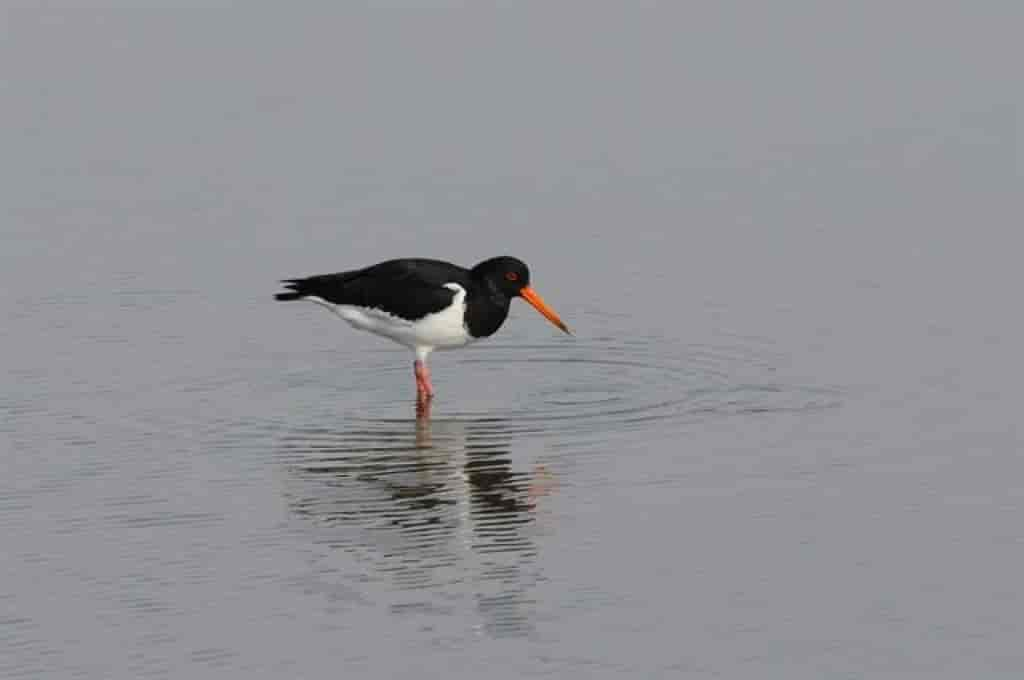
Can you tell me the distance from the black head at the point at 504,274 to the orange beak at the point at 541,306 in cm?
10

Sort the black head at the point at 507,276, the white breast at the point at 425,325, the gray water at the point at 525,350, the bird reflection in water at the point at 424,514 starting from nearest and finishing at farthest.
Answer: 1. the gray water at the point at 525,350
2. the bird reflection in water at the point at 424,514
3. the white breast at the point at 425,325
4. the black head at the point at 507,276

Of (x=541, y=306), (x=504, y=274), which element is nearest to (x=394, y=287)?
(x=504, y=274)

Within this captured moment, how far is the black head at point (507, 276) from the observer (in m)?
19.5

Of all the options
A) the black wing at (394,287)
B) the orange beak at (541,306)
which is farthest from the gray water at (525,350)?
the black wing at (394,287)

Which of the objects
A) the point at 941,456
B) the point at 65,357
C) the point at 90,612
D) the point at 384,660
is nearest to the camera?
the point at 384,660

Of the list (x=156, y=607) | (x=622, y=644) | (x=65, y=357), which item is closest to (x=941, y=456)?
(x=622, y=644)

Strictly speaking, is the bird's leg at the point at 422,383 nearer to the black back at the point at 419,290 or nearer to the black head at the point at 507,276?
the black back at the point at 419,290

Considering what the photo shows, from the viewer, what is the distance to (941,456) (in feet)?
52.6

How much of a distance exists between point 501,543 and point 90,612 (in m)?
2.57

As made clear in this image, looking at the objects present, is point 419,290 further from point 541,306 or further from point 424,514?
point 424,514

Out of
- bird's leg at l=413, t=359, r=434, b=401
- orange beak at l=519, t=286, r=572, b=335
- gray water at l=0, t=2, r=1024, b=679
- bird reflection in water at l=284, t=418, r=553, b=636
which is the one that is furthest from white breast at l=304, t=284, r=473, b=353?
bird reflection in water at l=284, t=418, r=553, b=636

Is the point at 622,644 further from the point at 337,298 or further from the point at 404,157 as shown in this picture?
the point at 404,157

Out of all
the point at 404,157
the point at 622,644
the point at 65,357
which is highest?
the point at 404,157

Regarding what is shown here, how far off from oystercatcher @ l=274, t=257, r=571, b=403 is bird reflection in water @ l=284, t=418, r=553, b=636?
1.47m
